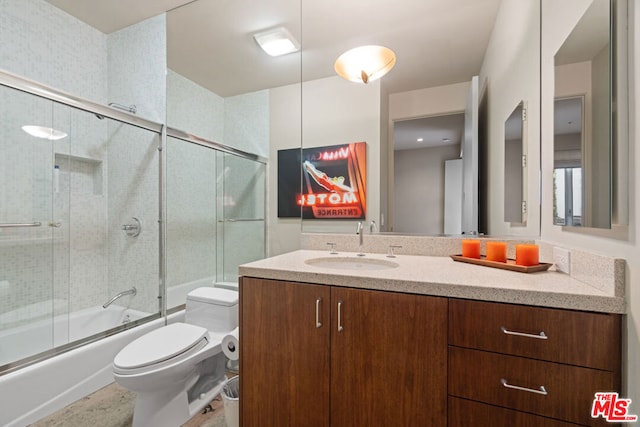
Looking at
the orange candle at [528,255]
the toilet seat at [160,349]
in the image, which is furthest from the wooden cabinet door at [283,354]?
the orange candle at [528,255]

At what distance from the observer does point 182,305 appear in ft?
8.39

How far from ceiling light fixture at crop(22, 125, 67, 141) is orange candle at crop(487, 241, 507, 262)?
9.48 ft

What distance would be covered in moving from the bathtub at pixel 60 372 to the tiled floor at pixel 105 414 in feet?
0.20

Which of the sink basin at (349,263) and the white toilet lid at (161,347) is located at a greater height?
the sink basin at (349,263)

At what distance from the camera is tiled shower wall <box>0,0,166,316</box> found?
6.21 feet

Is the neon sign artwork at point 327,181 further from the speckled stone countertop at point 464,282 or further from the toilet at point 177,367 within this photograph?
the toilet at point 177,367

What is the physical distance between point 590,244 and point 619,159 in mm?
317

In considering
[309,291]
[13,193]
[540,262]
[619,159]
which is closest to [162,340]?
[309,291]

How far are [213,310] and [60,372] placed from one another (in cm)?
90

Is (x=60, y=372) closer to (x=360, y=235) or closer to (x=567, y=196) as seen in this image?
(x=360, y=235)

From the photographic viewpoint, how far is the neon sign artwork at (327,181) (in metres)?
1.76

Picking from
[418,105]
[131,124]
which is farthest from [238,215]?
[418,105]

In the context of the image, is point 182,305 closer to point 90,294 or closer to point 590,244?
point 90,294

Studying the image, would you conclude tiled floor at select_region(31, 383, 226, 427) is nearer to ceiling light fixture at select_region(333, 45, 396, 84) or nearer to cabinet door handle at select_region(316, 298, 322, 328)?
cabinet door handle at select_region(316, 298, 322, 328)
